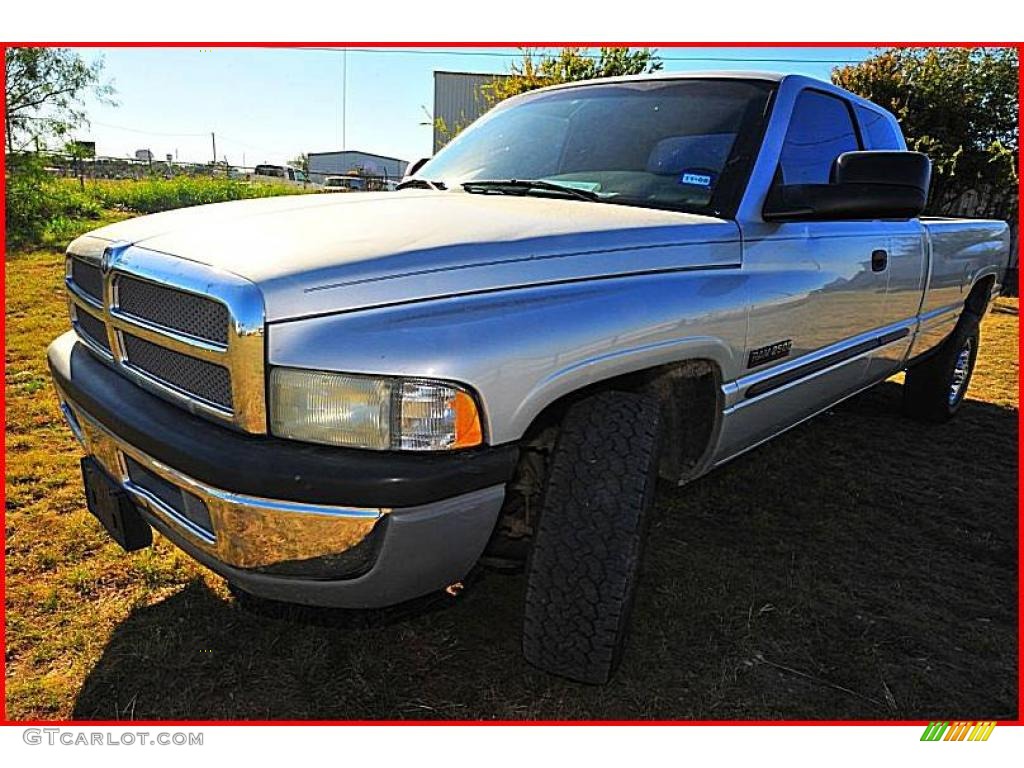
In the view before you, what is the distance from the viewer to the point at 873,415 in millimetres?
5371

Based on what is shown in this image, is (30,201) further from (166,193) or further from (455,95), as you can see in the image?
(455,95)

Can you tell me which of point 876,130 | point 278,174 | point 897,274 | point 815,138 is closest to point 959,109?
point 876,130

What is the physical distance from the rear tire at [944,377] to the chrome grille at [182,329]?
15.1 feet

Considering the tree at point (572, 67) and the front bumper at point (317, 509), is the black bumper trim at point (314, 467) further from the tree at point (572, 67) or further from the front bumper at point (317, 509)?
the tree at point (572, 67)

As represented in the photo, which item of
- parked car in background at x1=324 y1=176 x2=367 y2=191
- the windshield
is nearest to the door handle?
the windshield

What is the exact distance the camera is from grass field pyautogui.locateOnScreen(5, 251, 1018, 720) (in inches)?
89.3

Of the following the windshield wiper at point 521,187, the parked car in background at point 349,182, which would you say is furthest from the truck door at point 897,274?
the parked car in background at point 349,182

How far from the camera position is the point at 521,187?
282cm

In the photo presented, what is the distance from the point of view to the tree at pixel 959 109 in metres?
14.6

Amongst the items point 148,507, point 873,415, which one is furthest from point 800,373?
point 873,415

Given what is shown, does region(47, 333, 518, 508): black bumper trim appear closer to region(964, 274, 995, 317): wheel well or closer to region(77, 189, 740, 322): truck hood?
region(77, 189, 740, 322): truck hood

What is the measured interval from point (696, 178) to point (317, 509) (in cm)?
177

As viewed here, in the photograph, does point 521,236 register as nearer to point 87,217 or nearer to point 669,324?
point 669,324

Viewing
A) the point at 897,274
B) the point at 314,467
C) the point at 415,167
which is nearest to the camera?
the point at 314,467
